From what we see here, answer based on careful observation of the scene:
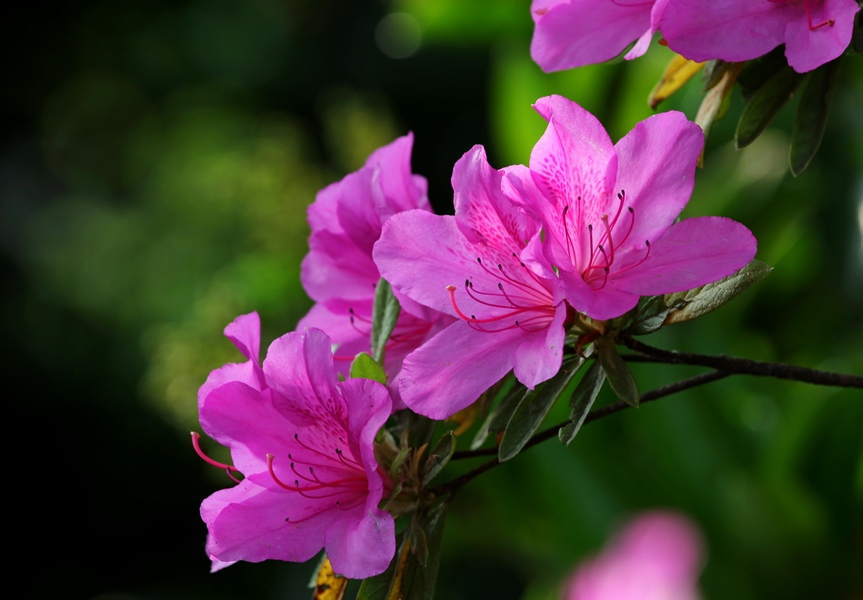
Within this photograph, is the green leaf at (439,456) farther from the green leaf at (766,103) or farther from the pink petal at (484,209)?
the green leaf at (766,103)

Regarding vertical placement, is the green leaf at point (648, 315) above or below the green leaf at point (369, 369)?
below

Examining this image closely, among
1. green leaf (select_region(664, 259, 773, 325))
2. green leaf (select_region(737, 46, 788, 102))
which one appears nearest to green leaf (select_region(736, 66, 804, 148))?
green leaf (select_region(737, 46, 788, 102))

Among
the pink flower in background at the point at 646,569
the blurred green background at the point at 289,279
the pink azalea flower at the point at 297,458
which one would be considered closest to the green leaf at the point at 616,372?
the pink azalea flower at the point at 297,458

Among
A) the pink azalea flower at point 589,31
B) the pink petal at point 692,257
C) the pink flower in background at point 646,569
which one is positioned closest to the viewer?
the pink petal at point 692,257

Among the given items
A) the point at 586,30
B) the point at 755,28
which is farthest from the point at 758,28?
the point at 586,30

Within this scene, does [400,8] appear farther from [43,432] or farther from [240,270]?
[43,432]

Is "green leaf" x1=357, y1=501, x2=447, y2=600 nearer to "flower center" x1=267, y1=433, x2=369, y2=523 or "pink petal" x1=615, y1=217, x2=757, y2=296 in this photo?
"flower center" x1=267, y1=433, x2=369, y2=523

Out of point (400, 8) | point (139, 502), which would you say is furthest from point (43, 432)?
point (400, 8)
